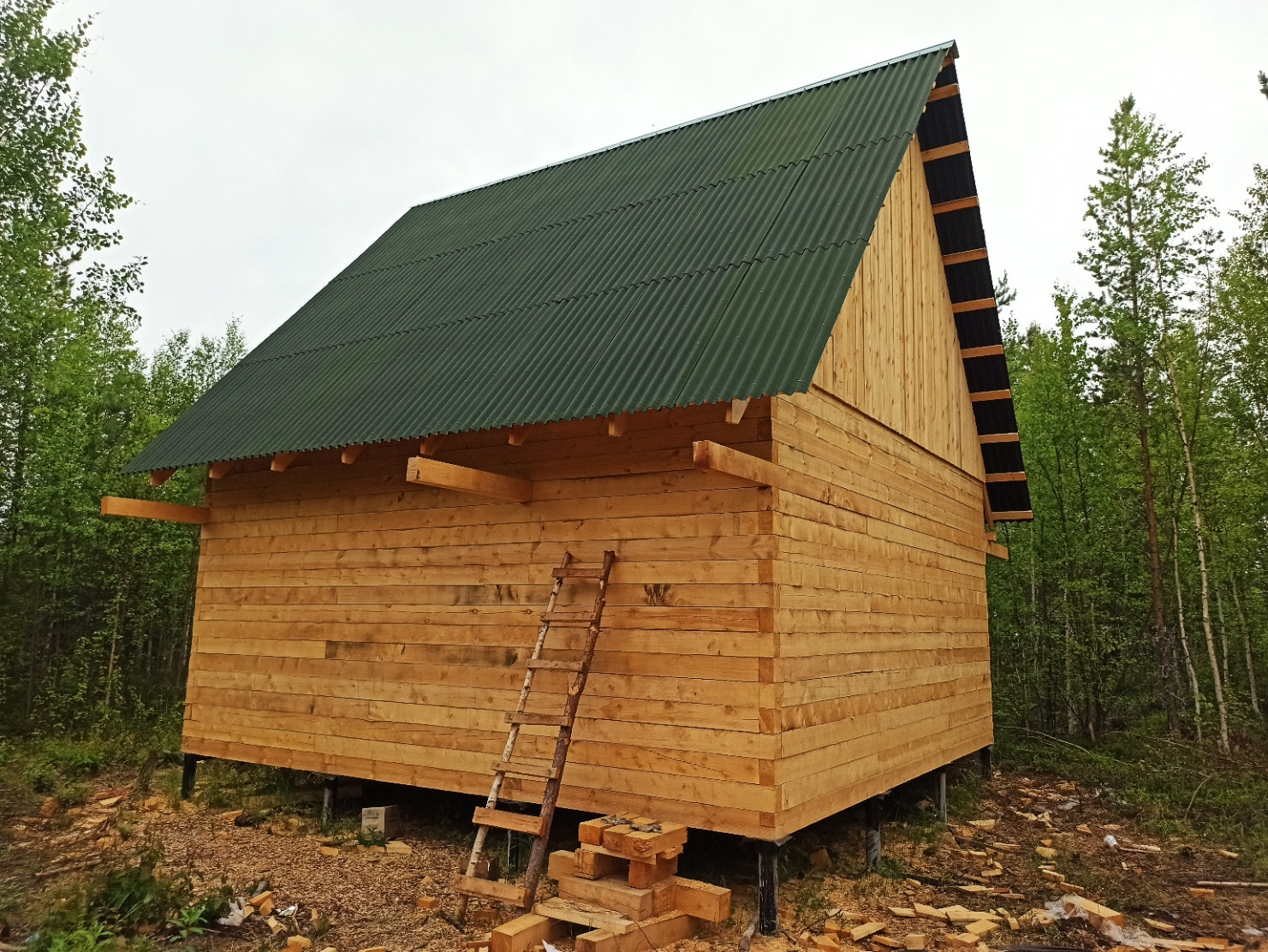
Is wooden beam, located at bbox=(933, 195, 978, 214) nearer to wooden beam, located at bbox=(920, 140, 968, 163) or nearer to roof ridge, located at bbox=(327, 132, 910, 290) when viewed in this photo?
wooden beam, located at bbox=(920, 140, 968, 163)

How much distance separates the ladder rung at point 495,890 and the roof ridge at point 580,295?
15.4 ft

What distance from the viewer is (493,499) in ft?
24.1

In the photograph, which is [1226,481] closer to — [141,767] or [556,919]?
[556,919]

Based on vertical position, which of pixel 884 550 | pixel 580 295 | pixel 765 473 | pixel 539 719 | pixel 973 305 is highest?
pixel 973 305

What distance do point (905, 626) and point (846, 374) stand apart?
2.68 meters

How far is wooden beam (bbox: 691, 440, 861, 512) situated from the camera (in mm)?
4980

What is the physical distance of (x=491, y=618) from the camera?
7180 millimetres

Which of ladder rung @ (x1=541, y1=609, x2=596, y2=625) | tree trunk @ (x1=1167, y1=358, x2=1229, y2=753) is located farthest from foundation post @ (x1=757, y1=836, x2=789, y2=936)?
tree trunk @ (x1=1167, y1=358, x2=1229, y2=753)

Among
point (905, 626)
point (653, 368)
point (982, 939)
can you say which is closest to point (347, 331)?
point (653, 368)

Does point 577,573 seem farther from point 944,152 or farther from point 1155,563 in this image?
point 1155,563

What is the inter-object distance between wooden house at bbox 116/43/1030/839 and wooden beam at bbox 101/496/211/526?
3 centimetres

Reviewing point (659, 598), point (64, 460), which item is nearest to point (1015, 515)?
point (659, 598)

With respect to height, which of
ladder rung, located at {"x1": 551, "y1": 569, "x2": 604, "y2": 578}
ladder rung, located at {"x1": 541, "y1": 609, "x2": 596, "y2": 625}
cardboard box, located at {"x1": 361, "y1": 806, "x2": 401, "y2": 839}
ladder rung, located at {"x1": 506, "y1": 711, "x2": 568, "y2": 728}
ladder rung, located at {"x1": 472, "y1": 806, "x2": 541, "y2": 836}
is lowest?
cardboard box, located at {"x1": 361, "y1": 806, "x2": 401, "y2": 839}

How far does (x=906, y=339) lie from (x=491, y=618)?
15.7 ft
